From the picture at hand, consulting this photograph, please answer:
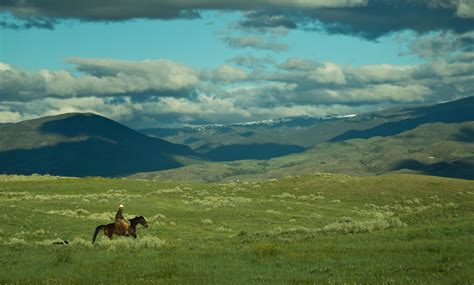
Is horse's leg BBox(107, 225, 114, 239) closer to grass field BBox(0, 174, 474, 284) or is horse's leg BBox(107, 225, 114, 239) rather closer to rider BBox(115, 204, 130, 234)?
rider BBox(115, 204, 130, 234)

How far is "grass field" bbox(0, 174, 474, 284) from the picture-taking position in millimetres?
21828

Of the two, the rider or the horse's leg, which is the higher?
the rider

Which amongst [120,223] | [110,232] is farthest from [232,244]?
[110,232]

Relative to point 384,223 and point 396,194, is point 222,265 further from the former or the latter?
point 396,194

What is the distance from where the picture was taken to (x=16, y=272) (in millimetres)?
23953

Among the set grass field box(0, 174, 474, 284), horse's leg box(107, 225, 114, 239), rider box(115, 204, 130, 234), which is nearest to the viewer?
grass field box(0, 174, 474, 284)

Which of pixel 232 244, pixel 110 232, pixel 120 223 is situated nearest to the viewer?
pixel 232 244

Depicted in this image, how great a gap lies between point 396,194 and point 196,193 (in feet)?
85.4

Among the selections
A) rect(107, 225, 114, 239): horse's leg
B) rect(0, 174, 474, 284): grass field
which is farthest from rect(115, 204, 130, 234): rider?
rect(0, 174, 474, 284): grass field

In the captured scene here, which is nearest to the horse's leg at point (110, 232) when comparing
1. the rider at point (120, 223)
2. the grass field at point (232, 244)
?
the rider at point (120, 223)

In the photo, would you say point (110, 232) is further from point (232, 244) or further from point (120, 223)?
point (232, 244)

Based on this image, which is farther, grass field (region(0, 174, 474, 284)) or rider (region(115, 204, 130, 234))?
rider (region(115, 204, 130, 234))

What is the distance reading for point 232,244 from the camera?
3328cm

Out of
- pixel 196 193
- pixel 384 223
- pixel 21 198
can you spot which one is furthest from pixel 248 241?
pixel 196 193
